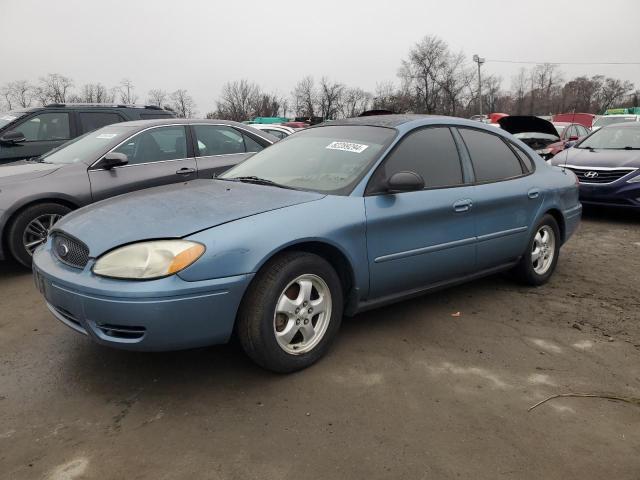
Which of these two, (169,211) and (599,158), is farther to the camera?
(599,158)

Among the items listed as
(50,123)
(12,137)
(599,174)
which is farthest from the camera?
(599,174)

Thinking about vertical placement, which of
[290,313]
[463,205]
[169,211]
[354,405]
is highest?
[169,211]

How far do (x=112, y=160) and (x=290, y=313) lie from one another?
3291mm

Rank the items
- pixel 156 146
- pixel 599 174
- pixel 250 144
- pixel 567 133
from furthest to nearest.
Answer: pixel 567 133, pixel 599 174, pixel 250 144, pixel 156 146

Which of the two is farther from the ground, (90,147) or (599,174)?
(90,147)

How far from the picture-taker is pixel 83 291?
8.34 feet

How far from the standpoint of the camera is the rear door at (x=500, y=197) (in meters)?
3.87

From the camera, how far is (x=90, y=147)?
18.2 feet

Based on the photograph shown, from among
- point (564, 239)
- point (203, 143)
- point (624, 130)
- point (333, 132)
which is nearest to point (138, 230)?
point (333, 132)

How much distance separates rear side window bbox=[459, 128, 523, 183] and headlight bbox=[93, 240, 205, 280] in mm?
2379

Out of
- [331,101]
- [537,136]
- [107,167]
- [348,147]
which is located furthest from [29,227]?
[331,101]

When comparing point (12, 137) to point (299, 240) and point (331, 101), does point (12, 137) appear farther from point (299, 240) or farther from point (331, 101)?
point (331, 101)

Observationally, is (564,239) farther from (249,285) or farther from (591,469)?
(249,285)

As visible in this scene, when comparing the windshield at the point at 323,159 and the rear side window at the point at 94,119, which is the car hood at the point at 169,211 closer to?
the windshield at the point at 323,159
